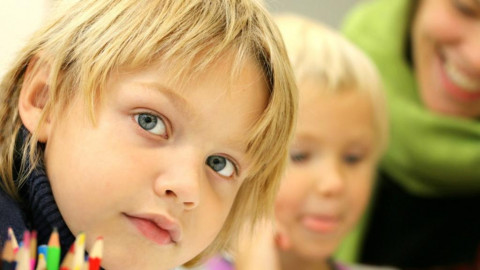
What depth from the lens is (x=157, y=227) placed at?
47 centimetres

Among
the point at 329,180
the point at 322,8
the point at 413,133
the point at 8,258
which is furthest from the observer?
the point at 322,8

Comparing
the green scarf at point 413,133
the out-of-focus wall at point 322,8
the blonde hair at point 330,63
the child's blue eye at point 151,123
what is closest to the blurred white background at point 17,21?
the child's blue eye at point 151,123

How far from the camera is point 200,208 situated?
0.49 meters

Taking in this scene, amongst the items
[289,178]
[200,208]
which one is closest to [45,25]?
[200,208]

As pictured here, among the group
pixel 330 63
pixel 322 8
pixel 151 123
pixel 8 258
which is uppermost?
pixel 322 8

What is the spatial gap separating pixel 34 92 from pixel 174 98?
10 centimetres

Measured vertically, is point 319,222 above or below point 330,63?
below

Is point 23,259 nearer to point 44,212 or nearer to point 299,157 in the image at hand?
point 44,212

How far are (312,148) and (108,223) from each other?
0.42 meters

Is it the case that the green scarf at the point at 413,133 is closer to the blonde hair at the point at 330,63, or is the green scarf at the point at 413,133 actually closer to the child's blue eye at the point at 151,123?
the blonde hair at the point at 330,63

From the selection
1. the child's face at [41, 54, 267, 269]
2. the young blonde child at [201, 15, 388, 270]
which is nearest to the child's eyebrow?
the child's face at [41, 54, 267, 269]

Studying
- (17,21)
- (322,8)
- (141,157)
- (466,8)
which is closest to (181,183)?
(141,157)

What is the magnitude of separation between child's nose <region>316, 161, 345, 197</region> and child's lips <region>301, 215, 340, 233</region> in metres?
0.03

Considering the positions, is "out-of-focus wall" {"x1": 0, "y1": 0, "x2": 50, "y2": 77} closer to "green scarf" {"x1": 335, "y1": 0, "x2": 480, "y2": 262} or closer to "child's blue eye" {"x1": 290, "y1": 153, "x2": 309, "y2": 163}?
"child's blue eye" {"x1": 290, "y1": 153, "x2": 309, "y2": 163}
